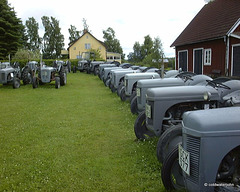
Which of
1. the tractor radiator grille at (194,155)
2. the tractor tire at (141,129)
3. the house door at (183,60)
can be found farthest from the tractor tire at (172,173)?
the house door at (183,60)

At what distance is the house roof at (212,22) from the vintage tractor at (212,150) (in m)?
13.3

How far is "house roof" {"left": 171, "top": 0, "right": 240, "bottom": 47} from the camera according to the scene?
15.5 metres

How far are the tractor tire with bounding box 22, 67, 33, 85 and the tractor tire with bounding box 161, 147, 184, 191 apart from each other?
555 inches

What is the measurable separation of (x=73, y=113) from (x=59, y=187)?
4805mm

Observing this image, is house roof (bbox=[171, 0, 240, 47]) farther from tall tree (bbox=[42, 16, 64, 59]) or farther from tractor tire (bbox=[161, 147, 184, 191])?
tall tree (bbox=[42, 16, 64, 59])

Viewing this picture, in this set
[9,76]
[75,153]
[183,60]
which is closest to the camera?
[75,153]

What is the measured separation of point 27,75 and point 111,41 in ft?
190

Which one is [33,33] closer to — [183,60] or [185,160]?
[183,60]

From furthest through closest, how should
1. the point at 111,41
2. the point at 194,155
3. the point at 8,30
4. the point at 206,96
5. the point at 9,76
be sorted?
the point at 111,41 → the point at 8,30 → the point at 9,76 → the point at 206,96 → the point at 194,155

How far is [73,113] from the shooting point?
8.56m

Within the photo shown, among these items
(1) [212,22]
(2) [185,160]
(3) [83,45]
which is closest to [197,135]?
(2) [185,160]

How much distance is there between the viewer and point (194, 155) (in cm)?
265

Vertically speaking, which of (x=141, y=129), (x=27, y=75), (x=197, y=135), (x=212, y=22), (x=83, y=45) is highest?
(x=83, y=45)

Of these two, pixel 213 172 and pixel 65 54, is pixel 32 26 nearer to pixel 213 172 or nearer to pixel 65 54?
pixel 65 54
